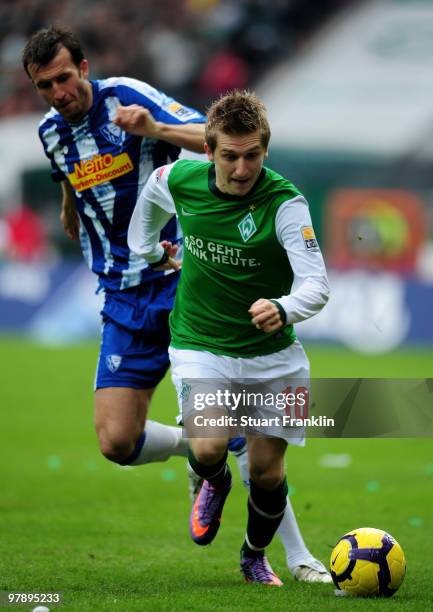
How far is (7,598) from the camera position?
4461 millimetres

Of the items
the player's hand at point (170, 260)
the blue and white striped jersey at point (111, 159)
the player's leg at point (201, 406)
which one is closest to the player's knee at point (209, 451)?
the player's leg at point (201, 406)

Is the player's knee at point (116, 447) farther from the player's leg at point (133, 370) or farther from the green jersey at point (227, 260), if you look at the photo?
the green jersey at point (227, 260)

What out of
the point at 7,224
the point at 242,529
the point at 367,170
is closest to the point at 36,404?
the point at 242,529

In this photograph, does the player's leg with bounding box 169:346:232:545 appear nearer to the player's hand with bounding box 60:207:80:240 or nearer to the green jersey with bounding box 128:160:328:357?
the green jersey with bounding box 128:160:328:357

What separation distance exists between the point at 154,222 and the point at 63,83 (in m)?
0.95

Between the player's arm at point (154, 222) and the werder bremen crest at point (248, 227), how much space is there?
1.59 ft

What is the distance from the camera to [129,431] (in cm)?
587

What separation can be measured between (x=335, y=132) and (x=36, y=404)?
16.8 m

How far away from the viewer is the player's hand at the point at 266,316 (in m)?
4.34

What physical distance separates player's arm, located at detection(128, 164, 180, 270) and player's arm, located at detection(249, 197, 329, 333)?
0.69 metres

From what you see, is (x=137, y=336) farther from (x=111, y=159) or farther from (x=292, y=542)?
(x=292, y=542)

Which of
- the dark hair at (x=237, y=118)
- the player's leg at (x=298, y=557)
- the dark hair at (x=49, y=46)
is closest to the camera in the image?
the dark hair at (x=237, y=118)

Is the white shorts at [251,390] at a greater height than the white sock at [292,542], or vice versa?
the white shorts at [251,390]

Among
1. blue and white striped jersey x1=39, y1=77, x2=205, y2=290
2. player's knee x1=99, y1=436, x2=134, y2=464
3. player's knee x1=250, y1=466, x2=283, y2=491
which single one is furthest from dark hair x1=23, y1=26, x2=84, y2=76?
player's knee x1=250, y1=466, x2=283, y2=491
